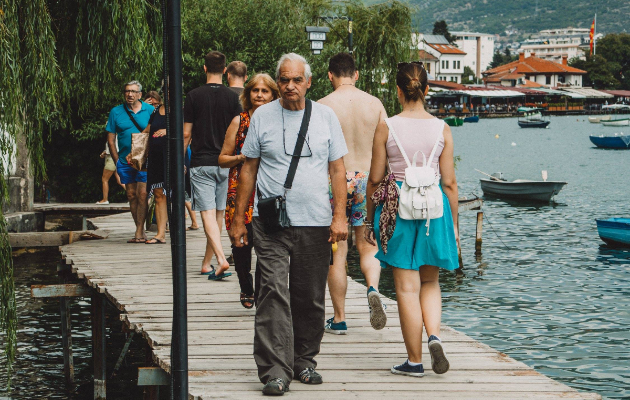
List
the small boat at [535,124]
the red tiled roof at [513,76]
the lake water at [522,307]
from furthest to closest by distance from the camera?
the red tiled roof at [513,76] → the small boat at [535,124] → the lake water at [522,307]

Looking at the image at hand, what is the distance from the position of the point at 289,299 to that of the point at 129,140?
20.7ft

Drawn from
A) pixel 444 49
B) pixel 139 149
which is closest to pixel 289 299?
pixel 139 149

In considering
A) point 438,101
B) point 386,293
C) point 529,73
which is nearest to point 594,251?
point 386,293

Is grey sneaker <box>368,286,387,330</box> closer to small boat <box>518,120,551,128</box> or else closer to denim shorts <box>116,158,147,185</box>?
denim shorts <box>116,158,147,185</box>

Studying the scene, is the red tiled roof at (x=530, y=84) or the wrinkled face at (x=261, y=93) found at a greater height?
the red tiled roof at (x=530, y=84)

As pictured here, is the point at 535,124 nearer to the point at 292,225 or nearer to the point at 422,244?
the point at 422,244

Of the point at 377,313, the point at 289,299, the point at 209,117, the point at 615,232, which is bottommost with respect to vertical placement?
the point at 615,232

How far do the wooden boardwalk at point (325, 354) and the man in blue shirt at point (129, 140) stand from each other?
176 centimetres

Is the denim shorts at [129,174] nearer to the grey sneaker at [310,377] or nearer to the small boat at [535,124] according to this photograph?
the grey sneaker at [310,377]

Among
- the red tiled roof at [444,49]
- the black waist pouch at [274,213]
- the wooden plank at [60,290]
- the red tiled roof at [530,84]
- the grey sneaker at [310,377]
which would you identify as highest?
the red tiled roof at [444,49]

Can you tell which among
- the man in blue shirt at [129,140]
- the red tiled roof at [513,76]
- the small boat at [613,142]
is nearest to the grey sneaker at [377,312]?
the man in blue shirt at [129,140]

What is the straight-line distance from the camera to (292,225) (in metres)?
5.07

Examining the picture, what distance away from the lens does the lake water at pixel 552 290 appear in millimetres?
12594

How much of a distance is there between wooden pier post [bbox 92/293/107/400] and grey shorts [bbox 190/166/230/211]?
1.99 metres
